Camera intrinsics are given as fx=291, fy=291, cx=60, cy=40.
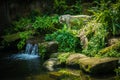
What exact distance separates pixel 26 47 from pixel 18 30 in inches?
115

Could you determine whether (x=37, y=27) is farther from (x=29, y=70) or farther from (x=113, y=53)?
(x=113, y=53)

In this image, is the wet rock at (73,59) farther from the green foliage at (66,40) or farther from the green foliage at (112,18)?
the green foliage at (112,18)

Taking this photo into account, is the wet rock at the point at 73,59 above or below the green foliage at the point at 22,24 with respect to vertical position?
below

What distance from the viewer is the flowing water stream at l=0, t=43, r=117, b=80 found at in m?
11.2

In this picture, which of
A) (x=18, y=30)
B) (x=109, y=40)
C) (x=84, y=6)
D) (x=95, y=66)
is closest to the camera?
(x=95, y=66)

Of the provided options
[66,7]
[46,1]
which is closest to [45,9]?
[46,1]

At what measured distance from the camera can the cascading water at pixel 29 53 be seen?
15.3 m

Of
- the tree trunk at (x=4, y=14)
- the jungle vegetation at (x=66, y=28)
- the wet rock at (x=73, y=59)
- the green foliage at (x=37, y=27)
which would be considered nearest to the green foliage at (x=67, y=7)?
the jungle vegetation at (x=66, y=28)

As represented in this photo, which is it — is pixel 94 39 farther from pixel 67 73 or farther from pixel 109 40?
pixel 67 73

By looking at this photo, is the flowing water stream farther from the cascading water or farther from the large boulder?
the large boulder

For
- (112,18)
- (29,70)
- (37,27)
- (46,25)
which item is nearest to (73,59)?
(29,70)

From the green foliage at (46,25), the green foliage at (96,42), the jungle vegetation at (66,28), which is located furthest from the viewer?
the green foliage at (46,25)

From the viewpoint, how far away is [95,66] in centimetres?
1095

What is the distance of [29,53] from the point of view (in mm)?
16203
